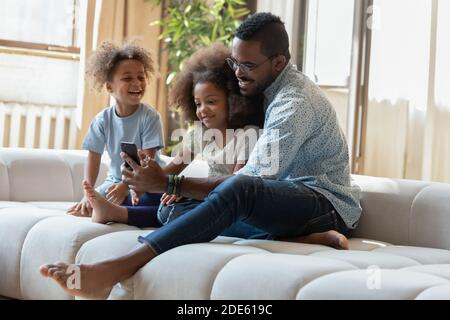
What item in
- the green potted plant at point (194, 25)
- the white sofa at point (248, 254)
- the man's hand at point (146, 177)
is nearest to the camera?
the white sofa at point (248, 254)

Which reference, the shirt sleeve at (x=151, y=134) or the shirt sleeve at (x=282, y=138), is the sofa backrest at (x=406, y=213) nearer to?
the shirt sleeve at (x=282, y=138)

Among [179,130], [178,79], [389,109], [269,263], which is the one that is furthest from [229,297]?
[179,130]

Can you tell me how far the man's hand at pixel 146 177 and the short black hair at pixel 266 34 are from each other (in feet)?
1.67

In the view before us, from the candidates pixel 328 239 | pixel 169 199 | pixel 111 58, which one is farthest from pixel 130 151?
pixel 111 58

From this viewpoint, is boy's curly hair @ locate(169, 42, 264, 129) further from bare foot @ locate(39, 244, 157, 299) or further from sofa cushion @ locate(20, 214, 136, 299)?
bare foot @ locate(39, 244, 157, 299)

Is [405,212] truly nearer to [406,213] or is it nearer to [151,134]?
[406,213]

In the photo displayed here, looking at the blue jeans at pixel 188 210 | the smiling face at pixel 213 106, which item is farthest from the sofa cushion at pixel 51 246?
the smiling face at pixel 213 106

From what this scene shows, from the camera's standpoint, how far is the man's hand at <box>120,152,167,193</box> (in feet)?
7.77

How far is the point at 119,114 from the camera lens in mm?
3232

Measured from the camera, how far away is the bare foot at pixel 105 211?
2629 millimetres

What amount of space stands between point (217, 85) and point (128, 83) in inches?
23.3

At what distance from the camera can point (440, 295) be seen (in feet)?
5.38

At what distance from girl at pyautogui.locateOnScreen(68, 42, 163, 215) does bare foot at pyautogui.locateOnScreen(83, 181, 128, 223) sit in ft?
1.37

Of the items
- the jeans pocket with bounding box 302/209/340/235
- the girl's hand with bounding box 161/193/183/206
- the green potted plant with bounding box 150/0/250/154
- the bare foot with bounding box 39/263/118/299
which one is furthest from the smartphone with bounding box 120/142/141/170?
the green potted plant with bounding box 150/0/250/154
